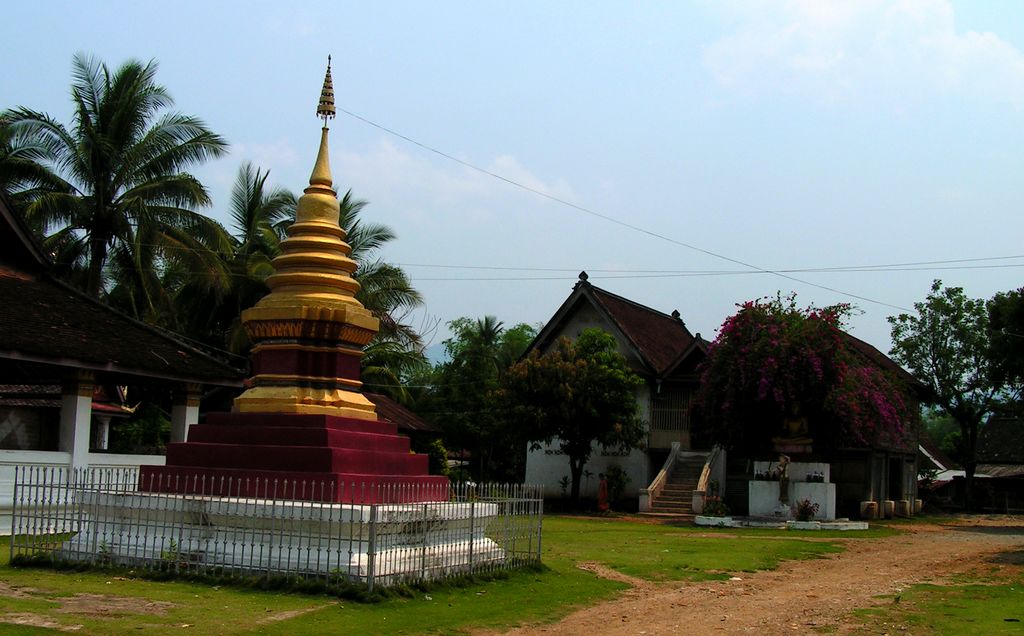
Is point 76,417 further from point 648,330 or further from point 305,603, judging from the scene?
point 648,330

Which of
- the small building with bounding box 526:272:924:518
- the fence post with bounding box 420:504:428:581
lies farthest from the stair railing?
the fence post with bounding box 420:504:428:581

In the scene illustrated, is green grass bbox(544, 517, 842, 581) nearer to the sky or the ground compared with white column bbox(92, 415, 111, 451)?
nearer to the ground

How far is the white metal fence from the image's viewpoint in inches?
467

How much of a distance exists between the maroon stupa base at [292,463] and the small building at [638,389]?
2195 centimetres

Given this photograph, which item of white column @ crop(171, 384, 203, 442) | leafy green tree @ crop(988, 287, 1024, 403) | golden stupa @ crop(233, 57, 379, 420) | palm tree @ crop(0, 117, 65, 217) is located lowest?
white column @ crop(171, 384, 203, 442)

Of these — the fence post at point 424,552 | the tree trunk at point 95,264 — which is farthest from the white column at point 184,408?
the fence post at point 424,552

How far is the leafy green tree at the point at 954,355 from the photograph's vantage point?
4281cm

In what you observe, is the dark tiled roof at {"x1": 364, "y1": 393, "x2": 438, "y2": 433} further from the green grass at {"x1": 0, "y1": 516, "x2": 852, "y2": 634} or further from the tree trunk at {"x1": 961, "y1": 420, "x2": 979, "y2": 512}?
the tree trunk at {"x1": 961, "y1": 420, "x2": 979, "y2": 512}

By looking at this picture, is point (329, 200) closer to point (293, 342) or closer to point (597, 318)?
point (293, 342)

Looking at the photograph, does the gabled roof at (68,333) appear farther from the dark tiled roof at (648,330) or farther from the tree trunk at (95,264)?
the dark tiled roof at (648,330)

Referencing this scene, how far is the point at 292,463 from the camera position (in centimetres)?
1316

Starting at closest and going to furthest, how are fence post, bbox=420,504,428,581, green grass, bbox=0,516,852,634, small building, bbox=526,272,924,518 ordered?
1. green grass, bbox=0,516,852,634
2. fence post, bbox=420,504,428,581
3. small building, bbox=526,272,924,518

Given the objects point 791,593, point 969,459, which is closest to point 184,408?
point 791,593

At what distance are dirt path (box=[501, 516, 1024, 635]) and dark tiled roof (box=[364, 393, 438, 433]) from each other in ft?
58.3
